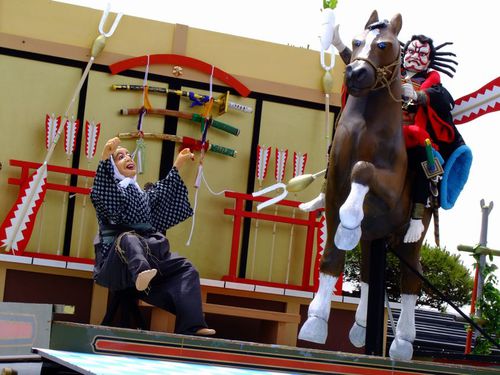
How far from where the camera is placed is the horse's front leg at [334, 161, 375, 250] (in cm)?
561

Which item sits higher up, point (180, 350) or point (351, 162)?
point (351, 162)

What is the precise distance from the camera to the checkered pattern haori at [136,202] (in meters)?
5.98

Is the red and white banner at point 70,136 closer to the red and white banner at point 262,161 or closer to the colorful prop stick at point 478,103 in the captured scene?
the red and white banner at point 262,161

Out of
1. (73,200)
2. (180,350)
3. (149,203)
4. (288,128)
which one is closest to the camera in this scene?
(180,350)

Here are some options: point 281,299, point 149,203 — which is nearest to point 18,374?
point 149,203

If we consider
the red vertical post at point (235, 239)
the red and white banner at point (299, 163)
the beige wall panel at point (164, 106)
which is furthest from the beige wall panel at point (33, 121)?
the red and white banner at point (299, 163)

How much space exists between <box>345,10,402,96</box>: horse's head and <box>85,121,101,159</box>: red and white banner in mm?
2655

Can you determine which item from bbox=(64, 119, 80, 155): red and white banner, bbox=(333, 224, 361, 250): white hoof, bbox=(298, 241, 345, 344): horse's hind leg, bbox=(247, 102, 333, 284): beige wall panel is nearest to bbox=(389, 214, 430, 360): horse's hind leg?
bbox=(298, 241, 345, 344): horse's hind leg

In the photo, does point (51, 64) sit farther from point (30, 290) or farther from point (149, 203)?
point (149, 203)

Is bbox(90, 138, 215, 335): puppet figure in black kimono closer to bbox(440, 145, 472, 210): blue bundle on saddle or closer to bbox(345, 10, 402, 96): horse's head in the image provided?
bbox(345, 10, 402, 96): horse's head

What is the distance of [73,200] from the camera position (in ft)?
26.6

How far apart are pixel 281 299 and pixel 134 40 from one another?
2.27 metres

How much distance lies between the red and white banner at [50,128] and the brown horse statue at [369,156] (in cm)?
262

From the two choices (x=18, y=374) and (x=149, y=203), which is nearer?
(x=18, y=374)
